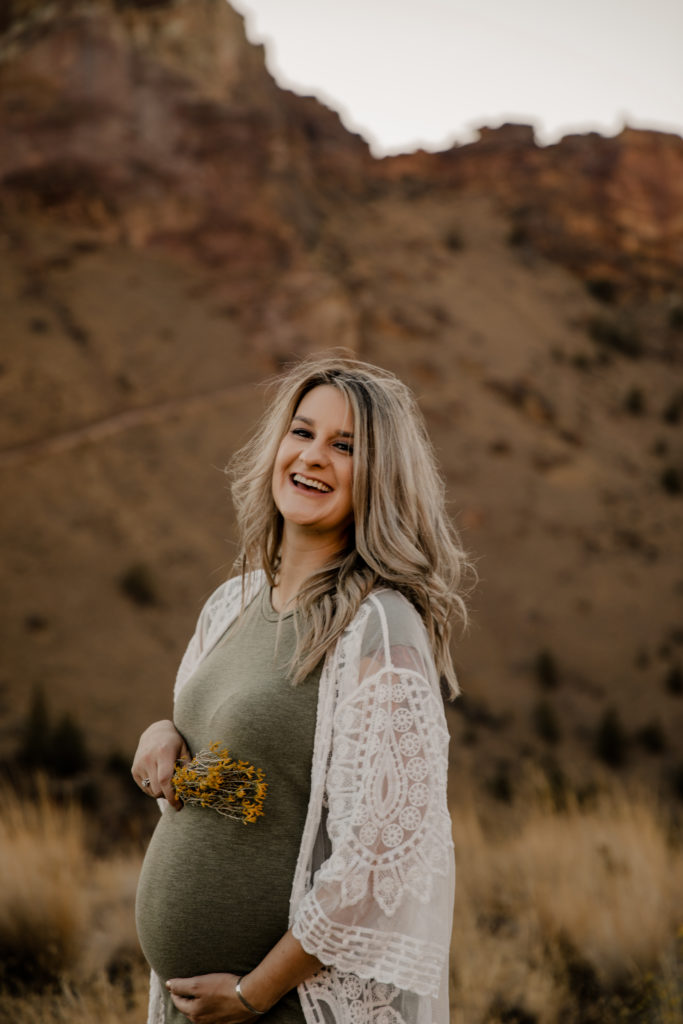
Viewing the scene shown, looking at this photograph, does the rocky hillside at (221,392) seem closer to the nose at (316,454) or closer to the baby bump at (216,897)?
the baby bump at (216,897)

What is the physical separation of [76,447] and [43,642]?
435 cm

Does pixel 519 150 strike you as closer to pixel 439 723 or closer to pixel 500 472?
pixel 500 472

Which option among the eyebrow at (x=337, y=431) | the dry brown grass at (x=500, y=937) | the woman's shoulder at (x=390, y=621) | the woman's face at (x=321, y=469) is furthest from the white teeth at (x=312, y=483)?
the dry brown grass at (x=500, y=937)

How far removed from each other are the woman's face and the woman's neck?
0.02m

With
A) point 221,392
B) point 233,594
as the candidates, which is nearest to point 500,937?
point 233,594

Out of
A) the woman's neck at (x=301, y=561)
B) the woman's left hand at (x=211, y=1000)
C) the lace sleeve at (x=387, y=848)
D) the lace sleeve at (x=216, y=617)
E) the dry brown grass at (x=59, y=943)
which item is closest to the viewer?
the lace sleeve at (x=387, y=848)

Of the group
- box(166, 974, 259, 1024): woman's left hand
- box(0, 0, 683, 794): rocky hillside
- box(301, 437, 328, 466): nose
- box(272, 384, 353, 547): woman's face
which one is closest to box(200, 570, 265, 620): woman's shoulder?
box(272, 384, 353, 547): woman's face

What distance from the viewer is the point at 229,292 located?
18.5 m

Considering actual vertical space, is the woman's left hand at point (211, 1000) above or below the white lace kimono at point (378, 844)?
below

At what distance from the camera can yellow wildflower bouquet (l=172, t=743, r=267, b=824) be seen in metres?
1.73

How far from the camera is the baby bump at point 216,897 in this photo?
1.74 metres

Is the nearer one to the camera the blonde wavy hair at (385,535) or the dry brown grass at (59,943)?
the blonde wavy hair at (385,535)

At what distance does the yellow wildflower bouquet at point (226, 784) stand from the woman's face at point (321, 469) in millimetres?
547

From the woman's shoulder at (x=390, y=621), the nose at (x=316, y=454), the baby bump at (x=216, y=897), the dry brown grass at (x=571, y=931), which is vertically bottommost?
the dry brown grass at (x=571, y=931)
